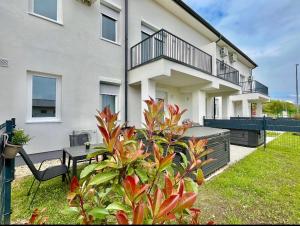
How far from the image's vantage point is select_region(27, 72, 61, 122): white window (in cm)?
588

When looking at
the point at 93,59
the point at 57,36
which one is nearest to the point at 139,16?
the point at 93,59

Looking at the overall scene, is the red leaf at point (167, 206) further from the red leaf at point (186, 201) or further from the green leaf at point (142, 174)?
the green leaf at point (142, 174)

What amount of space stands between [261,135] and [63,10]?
1106 cm

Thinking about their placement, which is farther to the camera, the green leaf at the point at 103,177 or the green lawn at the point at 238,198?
the green lawn at the point at 238,198

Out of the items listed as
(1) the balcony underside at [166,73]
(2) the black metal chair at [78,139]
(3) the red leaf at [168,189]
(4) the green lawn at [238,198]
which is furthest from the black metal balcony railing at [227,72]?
(3) the red leaf at [168,189]

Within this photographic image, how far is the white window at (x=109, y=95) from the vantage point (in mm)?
7852

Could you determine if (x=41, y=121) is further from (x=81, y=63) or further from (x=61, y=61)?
(x=81, y=63)

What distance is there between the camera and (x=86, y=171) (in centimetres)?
162

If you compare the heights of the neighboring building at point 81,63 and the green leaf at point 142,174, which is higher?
the neighboring building at point 81,63

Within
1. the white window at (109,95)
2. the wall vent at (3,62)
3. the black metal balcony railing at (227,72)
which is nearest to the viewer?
the wall vent at (3,62)

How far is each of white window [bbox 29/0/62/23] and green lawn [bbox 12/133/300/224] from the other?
18.1 ft

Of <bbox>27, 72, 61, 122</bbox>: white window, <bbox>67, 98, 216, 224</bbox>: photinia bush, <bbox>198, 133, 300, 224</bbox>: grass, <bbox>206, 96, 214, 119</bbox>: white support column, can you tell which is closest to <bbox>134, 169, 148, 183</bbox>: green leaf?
<bbox>67, 98, 216, 224</bbox>: photinia bush

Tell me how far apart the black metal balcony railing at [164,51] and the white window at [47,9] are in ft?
10.9

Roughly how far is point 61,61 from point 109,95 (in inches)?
95.7
